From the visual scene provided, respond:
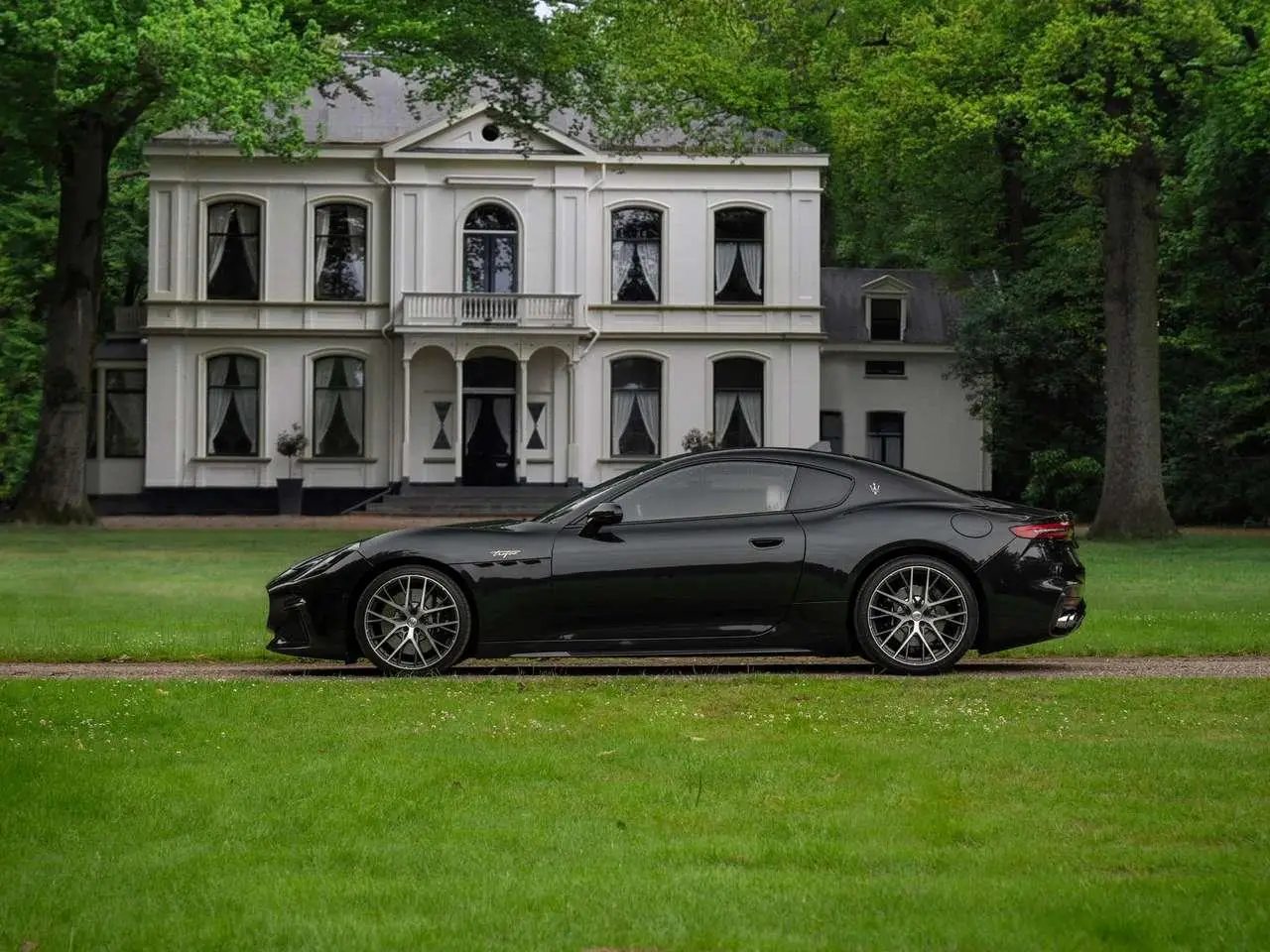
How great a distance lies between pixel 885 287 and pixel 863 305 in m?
0.74

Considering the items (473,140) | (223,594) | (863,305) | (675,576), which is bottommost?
(223,594)

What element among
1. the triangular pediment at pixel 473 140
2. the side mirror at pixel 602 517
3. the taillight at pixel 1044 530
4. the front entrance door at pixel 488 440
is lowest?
the taillight at pixel 1044 530

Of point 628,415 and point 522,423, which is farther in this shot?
point 628,415

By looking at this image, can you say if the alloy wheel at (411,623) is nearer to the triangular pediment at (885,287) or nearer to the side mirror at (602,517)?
the side mirror at (602,517)

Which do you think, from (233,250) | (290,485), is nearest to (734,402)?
(290,485)

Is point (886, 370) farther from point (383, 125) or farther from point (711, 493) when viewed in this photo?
point (711, 493)

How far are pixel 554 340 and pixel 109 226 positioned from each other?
13.3 meters

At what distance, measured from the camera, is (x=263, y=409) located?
45062 millimetres

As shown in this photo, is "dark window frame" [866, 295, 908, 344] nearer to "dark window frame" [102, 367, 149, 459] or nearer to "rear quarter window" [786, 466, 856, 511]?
"dark window frame" [102, 367, 149, 459]

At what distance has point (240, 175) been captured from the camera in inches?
1777

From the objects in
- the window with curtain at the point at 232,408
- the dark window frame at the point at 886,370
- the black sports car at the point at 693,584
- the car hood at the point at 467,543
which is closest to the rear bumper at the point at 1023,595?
the black sports car at the point at 693,584

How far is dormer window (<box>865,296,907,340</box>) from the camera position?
162 ft

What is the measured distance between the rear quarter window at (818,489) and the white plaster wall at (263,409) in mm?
34121

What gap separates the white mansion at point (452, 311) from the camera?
1759 inches
